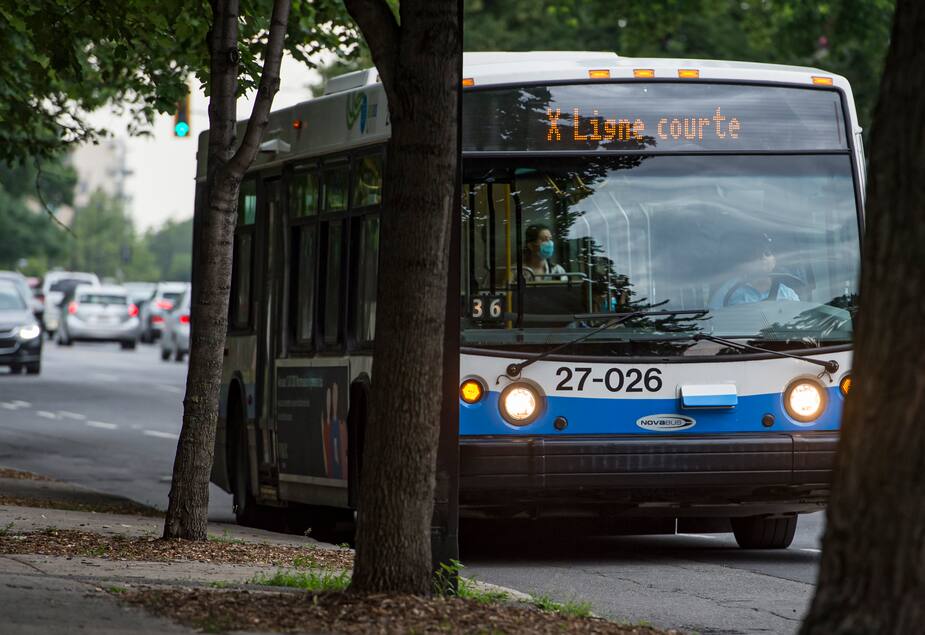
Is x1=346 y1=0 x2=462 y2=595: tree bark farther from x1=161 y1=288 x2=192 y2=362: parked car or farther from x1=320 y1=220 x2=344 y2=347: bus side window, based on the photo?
x1=161 y1=288 x2=192 y2=362: parked car

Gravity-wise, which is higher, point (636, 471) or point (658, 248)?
point (658, 248)

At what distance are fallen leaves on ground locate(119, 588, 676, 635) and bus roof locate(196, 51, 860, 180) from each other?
4.15m

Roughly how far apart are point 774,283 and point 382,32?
4.11 meters

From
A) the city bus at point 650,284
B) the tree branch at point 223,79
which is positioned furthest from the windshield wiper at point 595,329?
the tree branch at point 223,79

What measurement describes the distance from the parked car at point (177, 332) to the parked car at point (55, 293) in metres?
12.4

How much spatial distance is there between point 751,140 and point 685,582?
255 cm

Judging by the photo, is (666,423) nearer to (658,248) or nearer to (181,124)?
(658,248)

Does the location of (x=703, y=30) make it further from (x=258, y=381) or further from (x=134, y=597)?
(x=134, y=597)

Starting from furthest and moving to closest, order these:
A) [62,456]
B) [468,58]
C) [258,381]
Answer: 1. [62,456]
2. [258,381]
3. [468,58]

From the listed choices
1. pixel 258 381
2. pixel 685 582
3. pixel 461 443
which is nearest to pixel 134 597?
pixel 461 443

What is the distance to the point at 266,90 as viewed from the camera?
1052cm

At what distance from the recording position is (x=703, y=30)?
39.3 metres

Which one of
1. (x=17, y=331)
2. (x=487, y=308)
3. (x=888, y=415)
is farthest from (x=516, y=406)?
(x=17, y=331)

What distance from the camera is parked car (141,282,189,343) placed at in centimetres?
→ 5819
